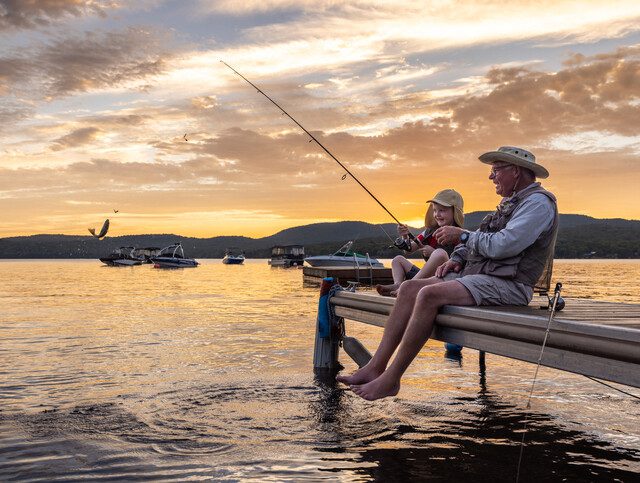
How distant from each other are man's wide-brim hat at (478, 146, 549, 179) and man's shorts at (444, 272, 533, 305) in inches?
38.8

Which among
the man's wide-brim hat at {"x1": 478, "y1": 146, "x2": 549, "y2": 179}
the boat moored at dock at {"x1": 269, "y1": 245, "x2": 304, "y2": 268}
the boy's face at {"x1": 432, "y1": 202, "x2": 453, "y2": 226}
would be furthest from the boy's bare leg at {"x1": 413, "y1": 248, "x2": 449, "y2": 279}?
the boat moored at dock at {"x1": 269, "y1": 245, "x2": 304, "y2": 268}

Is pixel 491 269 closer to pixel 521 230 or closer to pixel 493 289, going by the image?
pixel 493 289

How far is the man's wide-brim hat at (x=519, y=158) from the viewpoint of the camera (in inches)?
224

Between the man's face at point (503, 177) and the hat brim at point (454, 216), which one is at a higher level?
the man's face at point (503, 177)

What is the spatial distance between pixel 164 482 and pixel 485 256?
3.12m

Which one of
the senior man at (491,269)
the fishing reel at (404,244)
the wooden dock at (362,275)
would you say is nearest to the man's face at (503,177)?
the senior man at (491,269)

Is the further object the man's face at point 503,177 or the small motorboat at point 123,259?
the small motorboat at point 123,259

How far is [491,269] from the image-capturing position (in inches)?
226

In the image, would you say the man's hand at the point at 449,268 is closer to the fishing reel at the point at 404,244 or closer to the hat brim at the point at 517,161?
the hat brim at the point at 517,161

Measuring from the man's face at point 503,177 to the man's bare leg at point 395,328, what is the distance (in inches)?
40.3

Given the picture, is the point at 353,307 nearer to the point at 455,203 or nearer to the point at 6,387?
the point at 455,203

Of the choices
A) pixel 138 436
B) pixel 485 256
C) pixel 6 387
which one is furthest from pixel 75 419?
pixel 485 256

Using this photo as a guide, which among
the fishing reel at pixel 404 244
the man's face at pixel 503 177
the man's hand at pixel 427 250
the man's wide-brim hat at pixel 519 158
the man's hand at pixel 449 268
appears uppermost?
the man's wide-brim hat at pixel 519 158

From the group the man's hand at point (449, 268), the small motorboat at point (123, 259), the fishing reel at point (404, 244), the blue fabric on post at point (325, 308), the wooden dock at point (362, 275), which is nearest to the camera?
the man's hand at point (449, 268)
